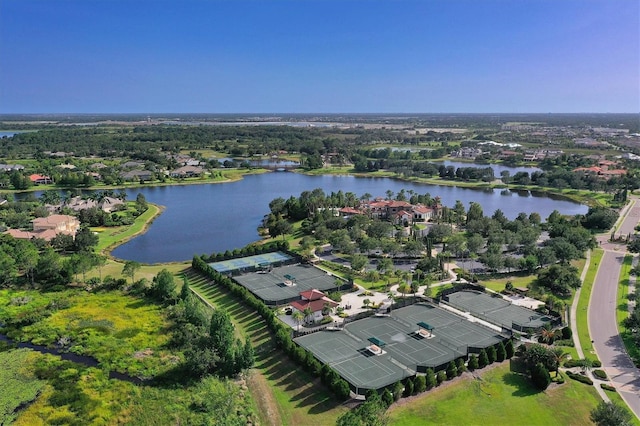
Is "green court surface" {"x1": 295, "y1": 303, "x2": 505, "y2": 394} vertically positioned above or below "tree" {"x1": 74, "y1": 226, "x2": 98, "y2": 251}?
below

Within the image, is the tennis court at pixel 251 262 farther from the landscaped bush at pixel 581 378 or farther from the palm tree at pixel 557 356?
the landscaped bush at pixel 581 378

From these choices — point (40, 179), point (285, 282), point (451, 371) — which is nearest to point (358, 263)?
point (285, 282)

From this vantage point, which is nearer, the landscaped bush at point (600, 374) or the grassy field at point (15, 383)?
the grassy field at point (15, 383)

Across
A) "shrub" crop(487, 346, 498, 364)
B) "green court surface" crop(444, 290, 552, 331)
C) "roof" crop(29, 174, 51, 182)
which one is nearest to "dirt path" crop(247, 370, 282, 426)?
"shrub" crop(487, 346, 498, 364)

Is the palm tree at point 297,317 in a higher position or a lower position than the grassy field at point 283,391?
higher

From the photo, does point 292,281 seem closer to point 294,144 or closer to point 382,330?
point 382,330

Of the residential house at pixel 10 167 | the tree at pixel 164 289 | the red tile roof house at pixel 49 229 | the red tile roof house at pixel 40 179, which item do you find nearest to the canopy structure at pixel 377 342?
the tree at pixel 164 289

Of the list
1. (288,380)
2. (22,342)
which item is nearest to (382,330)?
(288,380)

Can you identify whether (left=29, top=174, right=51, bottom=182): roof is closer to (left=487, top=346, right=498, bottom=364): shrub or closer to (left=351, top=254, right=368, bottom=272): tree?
(left=351, top=254, right=368, bottom=272): tree
